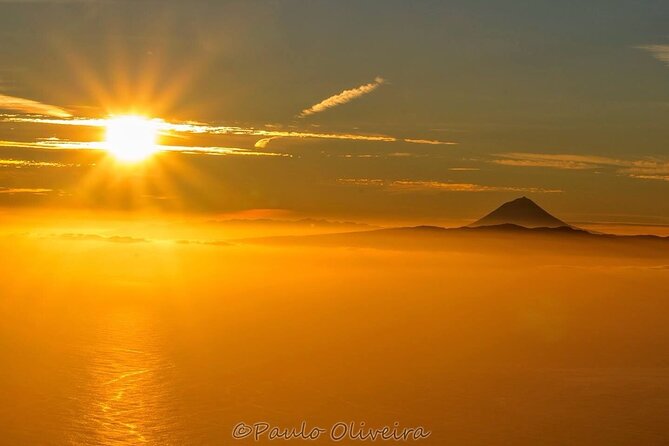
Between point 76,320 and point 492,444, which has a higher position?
point 76,320

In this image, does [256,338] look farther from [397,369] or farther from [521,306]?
[521,306]

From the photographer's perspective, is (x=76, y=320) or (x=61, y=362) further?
(x=76, y=320)

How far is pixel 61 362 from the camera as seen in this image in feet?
284

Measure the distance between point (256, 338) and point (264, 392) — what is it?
40755mm

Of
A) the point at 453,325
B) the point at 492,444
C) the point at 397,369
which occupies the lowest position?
the point at 492,444

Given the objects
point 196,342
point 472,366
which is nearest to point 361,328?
point 196,342

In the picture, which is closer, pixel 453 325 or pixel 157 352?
pixel 157 352

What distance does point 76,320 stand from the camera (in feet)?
452

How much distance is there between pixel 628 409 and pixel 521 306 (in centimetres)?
12339

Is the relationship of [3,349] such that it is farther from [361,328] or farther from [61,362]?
[361,328]

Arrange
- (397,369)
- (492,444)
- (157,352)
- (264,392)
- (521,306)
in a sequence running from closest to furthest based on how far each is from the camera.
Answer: (492,444), (264,392), (397,369), (157,352), (521,306)

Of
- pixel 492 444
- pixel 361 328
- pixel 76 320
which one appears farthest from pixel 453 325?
pixel 492 444

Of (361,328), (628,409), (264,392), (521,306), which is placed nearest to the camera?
(628,409)

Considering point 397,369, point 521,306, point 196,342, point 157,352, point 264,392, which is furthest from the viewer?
point 521,306
